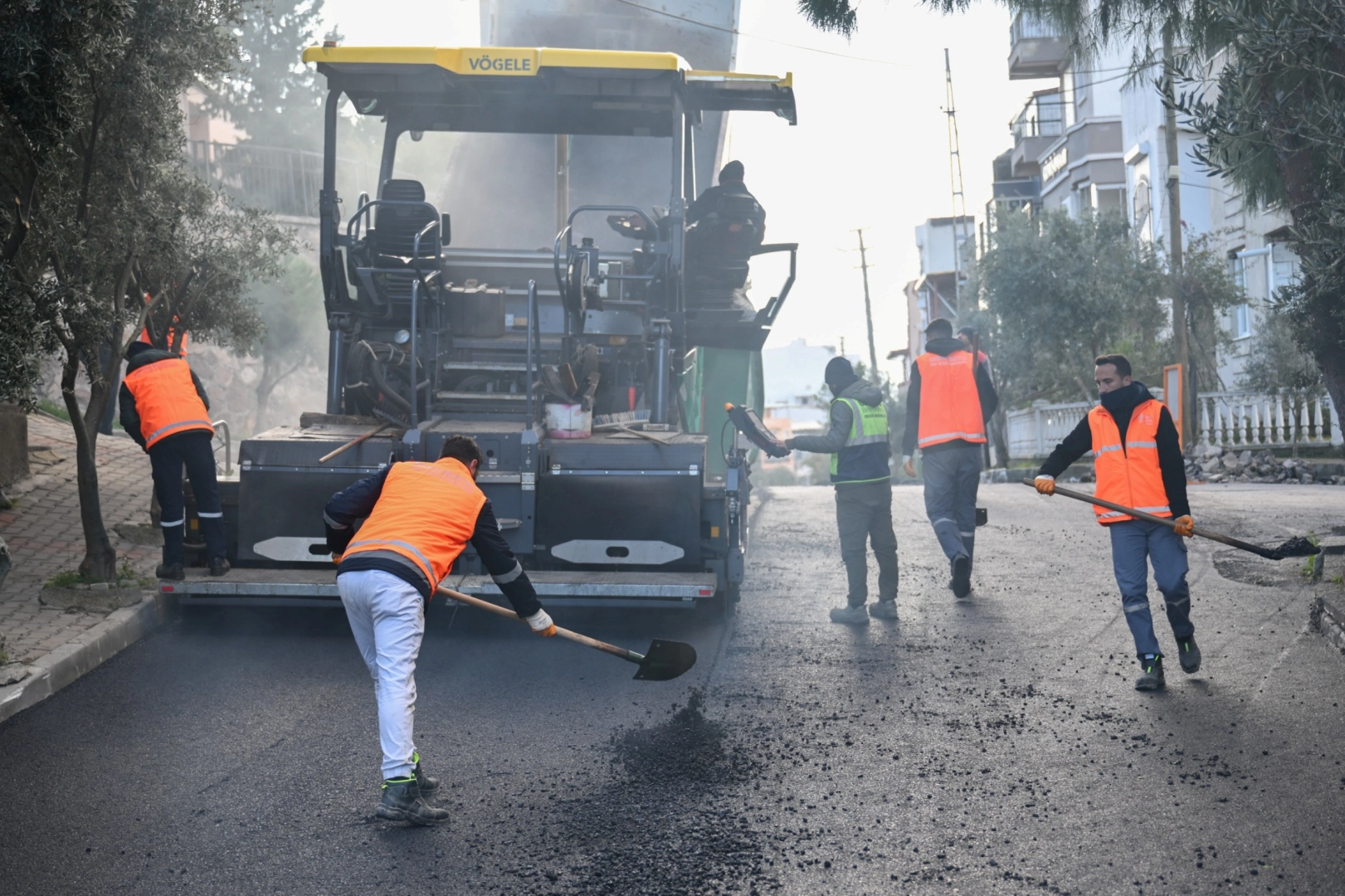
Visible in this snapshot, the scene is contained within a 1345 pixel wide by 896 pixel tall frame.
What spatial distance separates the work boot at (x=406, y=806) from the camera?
4191 millimetres

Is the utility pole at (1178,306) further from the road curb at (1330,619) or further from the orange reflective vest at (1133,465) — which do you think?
the orange reflective vest at (1133,465)

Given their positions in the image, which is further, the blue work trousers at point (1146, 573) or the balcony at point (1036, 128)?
the balcony at point (1036, 128)

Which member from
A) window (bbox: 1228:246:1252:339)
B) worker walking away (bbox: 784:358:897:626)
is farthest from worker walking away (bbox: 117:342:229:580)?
window (bbox: 1228:246:1252:339)

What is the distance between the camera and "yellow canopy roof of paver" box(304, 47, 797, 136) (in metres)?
7.98

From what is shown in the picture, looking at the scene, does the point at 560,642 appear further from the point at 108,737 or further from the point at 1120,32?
the point at 1120,32

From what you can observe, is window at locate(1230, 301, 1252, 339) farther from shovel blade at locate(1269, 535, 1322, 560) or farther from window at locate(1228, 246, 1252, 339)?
shovel blade at locate(1269, 535, 1322, 560)

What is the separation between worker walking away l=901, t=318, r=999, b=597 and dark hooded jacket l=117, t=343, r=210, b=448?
4.38 meters

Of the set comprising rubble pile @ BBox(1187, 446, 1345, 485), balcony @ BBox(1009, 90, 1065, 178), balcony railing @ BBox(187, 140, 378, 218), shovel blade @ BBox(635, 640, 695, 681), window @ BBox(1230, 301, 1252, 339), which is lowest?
shovel blade @ BBox(635, 640, 695, 681)

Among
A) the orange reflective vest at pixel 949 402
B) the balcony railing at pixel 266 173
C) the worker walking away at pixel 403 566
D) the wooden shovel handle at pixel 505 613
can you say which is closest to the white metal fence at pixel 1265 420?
the orange reflective vest at pixel 949 402

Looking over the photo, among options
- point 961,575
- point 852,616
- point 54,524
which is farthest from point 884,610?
point 54,524

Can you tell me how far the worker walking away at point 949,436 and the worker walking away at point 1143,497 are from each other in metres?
2.00

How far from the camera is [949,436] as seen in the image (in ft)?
27.7

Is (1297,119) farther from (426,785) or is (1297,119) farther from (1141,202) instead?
(1141,202)

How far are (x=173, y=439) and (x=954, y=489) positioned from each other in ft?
15.7
